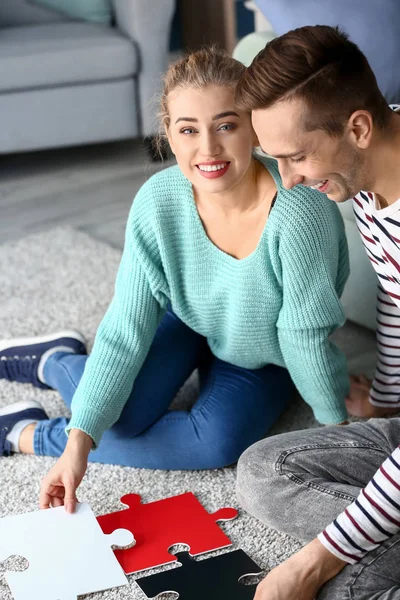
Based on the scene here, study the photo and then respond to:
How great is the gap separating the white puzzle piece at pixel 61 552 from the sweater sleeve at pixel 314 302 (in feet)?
1.32

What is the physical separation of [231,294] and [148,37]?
73.2 inches

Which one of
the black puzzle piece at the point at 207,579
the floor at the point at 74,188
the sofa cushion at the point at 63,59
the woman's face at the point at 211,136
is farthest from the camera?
the sofa cushion at the point at 63,59

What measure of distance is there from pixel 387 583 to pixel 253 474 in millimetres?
265

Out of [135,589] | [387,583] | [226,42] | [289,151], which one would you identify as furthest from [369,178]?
[226,42]

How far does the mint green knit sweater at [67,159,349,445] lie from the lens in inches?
53.4

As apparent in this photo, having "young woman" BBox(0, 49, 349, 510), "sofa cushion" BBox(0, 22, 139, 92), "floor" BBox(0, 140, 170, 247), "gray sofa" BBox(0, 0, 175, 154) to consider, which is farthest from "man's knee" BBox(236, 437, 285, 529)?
"sofa cushion" BBox(0, 22, 139, 92)

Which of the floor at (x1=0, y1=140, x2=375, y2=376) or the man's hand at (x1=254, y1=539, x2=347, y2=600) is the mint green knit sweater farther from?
the floor at (x1=0, y1=140, x2=375, y2=376)

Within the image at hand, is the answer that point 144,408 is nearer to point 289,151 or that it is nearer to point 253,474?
point 253,474

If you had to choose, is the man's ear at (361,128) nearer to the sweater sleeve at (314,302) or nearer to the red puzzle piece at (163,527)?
the sweater sleeve at (314,302)

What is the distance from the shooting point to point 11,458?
154 cm

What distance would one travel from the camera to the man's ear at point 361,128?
104 cm

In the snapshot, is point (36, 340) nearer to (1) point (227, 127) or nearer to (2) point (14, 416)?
(2) point (14, 416)

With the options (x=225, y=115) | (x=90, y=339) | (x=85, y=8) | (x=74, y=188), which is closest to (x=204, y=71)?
(x=225, y=115)

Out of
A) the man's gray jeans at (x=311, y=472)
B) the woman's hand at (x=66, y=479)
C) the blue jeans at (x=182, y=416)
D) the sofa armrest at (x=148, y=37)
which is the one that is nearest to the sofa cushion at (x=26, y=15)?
the sofa armrest at (x=148, y=37)
